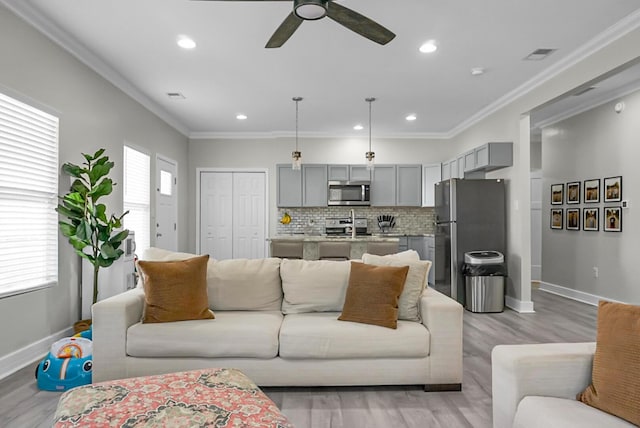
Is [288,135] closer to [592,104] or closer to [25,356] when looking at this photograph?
[592,104]

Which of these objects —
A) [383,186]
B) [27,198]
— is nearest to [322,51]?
[27,198]

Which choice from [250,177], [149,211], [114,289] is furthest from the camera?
[250,177]

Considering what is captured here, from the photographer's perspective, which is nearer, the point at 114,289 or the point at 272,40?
the point at 272,40

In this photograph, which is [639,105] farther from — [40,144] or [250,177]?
[40,144]

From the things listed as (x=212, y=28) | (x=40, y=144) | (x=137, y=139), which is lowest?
(x=40, y=144)

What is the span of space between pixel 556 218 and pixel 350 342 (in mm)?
5494

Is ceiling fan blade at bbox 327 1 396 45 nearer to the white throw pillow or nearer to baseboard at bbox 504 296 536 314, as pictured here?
the white throw pillow

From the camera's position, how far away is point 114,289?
4246mm

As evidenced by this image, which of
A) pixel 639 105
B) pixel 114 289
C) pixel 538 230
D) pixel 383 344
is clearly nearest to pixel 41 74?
pixel 114 289

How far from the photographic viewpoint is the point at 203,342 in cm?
274

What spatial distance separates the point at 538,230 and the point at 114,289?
25.0ft

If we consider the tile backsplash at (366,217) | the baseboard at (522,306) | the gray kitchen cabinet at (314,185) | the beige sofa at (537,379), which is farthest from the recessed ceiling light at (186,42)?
the baseboard at (522,306)

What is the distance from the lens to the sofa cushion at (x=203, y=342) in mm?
2744

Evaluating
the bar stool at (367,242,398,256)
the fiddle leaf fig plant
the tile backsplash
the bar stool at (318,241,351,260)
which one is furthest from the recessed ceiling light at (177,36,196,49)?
the tile backsplash
